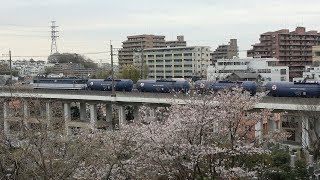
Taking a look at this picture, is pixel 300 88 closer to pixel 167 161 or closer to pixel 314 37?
pixel 167 161

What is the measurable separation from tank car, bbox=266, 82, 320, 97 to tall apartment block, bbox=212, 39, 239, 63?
188 feet

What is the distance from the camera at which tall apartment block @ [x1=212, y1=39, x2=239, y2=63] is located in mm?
85806

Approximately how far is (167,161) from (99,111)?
31.5 metres

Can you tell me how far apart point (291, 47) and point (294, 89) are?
4884 centimetres

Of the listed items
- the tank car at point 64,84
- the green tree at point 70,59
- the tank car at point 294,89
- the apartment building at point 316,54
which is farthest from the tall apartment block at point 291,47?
the green tree at point 70,59

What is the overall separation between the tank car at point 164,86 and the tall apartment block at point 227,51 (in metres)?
51.6

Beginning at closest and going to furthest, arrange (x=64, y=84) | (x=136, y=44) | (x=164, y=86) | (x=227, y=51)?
(x=164, y=86) < (x=64, y=84) < (x=227, y=51) < (x=136, y=44)

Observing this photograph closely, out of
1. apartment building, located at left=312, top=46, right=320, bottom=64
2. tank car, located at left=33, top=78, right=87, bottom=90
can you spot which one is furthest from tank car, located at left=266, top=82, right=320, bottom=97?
apartment building, located at left=312, top=46, right=320, bottom=64

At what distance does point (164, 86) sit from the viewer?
3177 centimetres

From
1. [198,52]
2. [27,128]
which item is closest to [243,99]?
[27,128]

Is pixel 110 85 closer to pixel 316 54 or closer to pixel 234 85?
pixel 234 85

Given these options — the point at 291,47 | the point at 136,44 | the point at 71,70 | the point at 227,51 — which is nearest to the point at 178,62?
the point at 227,51

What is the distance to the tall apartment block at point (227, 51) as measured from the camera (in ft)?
282

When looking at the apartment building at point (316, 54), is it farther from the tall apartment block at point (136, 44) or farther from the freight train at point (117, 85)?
the tall apartment block at point (136, 44)
